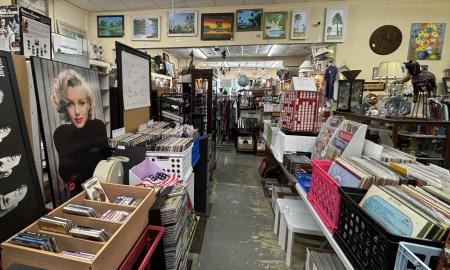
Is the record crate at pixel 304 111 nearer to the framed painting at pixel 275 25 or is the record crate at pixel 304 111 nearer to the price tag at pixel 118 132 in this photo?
the price tag at pixel 118 132

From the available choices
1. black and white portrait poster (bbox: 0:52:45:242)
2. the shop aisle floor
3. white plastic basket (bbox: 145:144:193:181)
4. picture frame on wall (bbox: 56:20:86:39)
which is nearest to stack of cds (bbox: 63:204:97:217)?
black and white portrait poster (bbox: 0:52:45:242)

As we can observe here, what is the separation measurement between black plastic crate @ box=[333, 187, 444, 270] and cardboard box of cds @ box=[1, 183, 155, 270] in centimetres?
97

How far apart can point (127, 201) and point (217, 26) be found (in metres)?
5.09

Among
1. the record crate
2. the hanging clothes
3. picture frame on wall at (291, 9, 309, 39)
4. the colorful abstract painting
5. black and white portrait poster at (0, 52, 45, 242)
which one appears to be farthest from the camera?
picture frame on wall at (291, 9, 309, 39)

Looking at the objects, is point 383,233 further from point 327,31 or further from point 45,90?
point 327,31

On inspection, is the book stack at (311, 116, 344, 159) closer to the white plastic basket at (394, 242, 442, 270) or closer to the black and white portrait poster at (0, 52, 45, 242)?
the white plastic basket at (394, 242, 442, 270)

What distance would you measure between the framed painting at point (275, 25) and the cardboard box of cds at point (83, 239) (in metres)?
5.01

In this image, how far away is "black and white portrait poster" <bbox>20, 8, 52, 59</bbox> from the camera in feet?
4.83

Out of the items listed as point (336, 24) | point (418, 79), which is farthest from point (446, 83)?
point (418, 79)

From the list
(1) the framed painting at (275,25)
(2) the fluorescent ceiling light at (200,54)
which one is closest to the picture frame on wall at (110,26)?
(2) the fluorescent ceiling light at (200,54)

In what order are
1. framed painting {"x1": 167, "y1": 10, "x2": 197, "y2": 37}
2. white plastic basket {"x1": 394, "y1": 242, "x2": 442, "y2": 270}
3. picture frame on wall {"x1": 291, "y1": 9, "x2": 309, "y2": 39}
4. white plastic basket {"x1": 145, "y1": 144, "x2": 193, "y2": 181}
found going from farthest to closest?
framed painting {"x1": 167, "y1": 10, "x2": 197, "y2": 37}, picture frame on wall {"x1": 291, "y1": 9, "x2": 309, "y2": 39}, white plastic basket {"x1": 145, "y1": 144, "x2": 193, "y2": 181}, white plastic basket {"x1": 394, "y1": 242, "x2": 442, "y2": 270}

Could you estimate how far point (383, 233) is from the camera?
81 centimetres

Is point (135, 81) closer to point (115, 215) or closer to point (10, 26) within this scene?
point (10, 26)

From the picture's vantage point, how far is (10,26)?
145 centimetres
